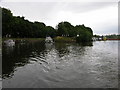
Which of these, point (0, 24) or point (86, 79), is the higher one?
point (0, 24)

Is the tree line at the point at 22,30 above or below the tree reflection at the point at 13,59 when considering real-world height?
above

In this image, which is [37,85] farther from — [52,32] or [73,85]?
[52,32]

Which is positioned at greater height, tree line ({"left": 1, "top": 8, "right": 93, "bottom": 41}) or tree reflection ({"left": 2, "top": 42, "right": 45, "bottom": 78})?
tree line ({"left": 1, "top": 8, "right": 93, "bottom": 41})

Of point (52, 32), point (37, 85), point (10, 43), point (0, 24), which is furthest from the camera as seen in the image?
point (52, 32)

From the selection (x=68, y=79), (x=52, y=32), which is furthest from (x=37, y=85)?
(x=52, y=32)

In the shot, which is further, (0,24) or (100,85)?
(0,24)

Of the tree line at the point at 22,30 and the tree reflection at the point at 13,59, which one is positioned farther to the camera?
the tree line at the point at 22,30

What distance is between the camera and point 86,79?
14719 millimetres

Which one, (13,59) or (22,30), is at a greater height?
(22,30)

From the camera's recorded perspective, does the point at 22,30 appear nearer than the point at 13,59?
No

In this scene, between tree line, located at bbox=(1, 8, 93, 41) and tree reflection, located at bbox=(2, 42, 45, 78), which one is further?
tree line, located at bbox=(1, 8, 93, 41)

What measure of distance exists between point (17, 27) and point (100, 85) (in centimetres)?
8755

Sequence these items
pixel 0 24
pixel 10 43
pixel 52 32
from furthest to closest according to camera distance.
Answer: pixel 52 32 → pixel 0 24 → pixel 10 43

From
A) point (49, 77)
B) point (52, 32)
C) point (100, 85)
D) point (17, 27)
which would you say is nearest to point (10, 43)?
point (17, 27)
